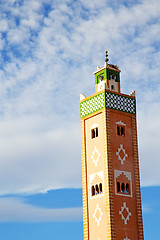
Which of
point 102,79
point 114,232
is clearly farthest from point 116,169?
point 102,79

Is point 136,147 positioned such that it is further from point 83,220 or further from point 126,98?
point 83,220

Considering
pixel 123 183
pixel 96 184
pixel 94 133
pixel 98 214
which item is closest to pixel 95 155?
pixel 94 133

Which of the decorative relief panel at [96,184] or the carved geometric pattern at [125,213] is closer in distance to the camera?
the carved geometric pattern at [125,213]

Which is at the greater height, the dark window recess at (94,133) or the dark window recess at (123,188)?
the dark window recess at (94,133)

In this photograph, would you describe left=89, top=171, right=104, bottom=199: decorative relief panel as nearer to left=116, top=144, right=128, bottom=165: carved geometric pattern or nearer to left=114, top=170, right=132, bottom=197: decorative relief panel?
left=114, top=170, right=132, bottom=197: decorative relief panel

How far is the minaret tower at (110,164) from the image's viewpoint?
42.7m

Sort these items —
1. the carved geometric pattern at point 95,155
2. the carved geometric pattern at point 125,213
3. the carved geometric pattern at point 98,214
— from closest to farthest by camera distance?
the carved geometric pattern at point 125,213 < the carved geometric pattern at point 98,214 < the carved geometric pattern at point 95,155

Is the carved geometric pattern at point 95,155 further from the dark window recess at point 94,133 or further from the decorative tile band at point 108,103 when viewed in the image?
the decorative tile band at point 108,103

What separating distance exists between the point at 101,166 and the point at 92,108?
5.80m

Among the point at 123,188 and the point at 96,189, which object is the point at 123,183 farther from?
the point at 96,189

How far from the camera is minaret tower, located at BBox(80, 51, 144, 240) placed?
42719 millimetres

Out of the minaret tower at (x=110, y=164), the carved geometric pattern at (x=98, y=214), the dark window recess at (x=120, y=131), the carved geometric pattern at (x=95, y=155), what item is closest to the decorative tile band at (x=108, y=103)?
the minaret tower at (x=110, y=164)

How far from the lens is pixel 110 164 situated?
4356 cm

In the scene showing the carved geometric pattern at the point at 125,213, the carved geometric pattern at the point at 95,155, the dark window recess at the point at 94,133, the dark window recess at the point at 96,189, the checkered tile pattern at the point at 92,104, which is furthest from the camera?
the dark window recess at the point at 94,133
